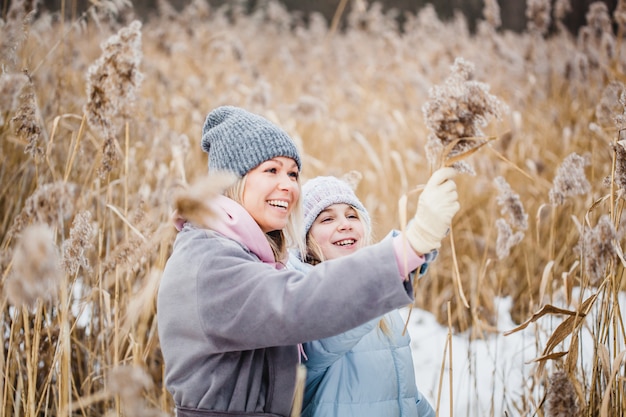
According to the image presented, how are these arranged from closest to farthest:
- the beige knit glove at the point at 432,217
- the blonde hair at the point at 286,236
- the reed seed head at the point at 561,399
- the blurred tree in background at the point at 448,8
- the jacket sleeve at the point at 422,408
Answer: the beige knit glove at the point at 432,217 → the reed seed head at the point at 561,399 → the blonde hair at the point at 286,236 → the jacket sleeve at the point at 422,408 → the blurred tree in background at the point at 448,8

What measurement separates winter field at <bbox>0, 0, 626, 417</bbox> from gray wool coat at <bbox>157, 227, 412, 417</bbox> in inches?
3.8

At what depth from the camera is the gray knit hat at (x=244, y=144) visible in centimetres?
135

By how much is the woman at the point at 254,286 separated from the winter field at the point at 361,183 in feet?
0.28

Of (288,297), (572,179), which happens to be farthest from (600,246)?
(288,297)

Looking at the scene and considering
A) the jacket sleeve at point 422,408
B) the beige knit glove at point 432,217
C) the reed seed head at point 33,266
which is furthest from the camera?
A: the jacket sleeve at point 422,408

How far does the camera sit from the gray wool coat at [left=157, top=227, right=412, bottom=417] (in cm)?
100

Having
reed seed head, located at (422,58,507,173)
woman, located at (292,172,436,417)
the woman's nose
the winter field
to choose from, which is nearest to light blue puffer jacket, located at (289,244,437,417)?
woman, located at (292,172,436,417)

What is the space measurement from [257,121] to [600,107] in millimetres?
1065

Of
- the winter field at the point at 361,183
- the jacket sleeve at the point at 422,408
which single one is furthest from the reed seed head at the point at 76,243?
the jacket sleeve at the point at 422,408

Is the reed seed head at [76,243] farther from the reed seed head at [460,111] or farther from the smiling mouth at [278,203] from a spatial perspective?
the reed seed head at [460,111]

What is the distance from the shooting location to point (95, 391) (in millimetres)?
1839

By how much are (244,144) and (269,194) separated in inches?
5.4

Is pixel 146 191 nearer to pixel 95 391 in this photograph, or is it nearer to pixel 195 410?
pixel 95 391

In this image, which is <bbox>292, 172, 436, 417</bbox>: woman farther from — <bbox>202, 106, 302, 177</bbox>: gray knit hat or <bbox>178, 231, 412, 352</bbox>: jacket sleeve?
<bbox>202, 106, 302, 177</bbox>: gray knit hat
